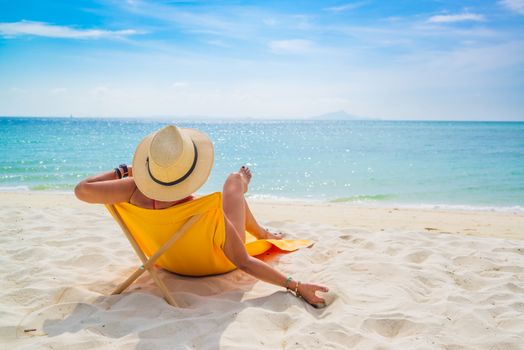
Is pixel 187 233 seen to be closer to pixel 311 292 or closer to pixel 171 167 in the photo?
pixel 171 167

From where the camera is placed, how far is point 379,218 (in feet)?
23.1

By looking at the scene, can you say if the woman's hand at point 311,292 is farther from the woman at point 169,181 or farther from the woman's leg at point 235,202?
→ the woman's leg at point 235,202

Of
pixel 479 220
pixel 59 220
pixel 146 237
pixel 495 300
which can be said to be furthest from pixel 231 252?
pixel 479 220

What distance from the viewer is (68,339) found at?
7.59 ft

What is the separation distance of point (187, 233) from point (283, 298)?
82 cm

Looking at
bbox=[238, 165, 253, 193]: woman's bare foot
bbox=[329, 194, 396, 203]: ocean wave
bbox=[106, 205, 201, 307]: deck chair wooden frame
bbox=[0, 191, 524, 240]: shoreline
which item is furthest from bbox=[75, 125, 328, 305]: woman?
bbox=[329, 194, 396, 203]: ocean wave

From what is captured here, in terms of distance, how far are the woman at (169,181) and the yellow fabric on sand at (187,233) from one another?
0.25 ft

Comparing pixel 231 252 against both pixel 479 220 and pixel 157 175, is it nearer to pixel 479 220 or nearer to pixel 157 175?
pixel 157 175

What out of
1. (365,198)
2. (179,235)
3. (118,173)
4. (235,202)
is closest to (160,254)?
(179,235)

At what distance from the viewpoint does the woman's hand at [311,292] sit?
9.48ft

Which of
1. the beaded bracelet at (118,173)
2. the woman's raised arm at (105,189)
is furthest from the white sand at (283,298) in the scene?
the beaded bracelet at (118,173)

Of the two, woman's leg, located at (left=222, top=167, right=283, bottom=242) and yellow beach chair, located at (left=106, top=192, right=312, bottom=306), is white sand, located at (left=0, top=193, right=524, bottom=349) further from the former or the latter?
woman's leg, located at (left=222, top=167, right=283, bottom=242)

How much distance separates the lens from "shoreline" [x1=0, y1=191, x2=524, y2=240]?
6.00m

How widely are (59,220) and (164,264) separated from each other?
2.52 metres
